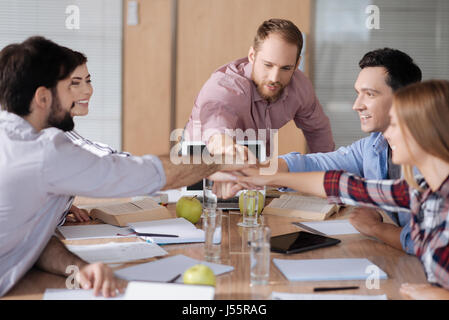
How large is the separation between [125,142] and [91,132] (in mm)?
308

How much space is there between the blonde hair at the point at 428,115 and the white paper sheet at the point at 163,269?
59 centimetres

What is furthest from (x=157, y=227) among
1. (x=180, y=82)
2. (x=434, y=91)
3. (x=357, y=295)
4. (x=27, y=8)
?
(x=27, y=8)

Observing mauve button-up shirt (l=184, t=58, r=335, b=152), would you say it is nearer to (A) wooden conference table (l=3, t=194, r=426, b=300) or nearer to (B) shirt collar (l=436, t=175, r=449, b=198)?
(A) wooden conference table (l=3, t=194, r=426, b=300)

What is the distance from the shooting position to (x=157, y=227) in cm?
180

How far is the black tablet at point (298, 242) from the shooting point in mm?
1557

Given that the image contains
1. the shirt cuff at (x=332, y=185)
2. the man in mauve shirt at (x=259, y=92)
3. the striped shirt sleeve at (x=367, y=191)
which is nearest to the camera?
the striped shirt sleeve at (x=367, y=191)

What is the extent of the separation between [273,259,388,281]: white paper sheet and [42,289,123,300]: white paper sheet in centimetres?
45

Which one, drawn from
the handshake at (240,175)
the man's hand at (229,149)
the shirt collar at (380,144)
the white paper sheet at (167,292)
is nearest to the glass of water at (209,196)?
the handshake at (240,175)

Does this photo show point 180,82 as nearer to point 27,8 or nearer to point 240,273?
point 27,8

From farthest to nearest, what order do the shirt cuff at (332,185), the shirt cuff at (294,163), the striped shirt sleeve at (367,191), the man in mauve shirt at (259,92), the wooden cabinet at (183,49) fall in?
1. the wooden cabinet at (183,49)
2. the man in mauve shirt at (259,92)
3. the shirt cuff at (294,163)
4. the shirt cuff at (332,185)
5. the striped shirt sleeve at (367,191)

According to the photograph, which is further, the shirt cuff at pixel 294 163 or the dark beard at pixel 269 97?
the dark beard at pixel 269 97

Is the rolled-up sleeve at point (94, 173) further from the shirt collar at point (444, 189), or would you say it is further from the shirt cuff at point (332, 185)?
the shirt collar at point (444, 189)

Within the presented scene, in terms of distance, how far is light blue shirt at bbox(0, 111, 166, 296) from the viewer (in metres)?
1.25

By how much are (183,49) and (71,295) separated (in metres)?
3.24
